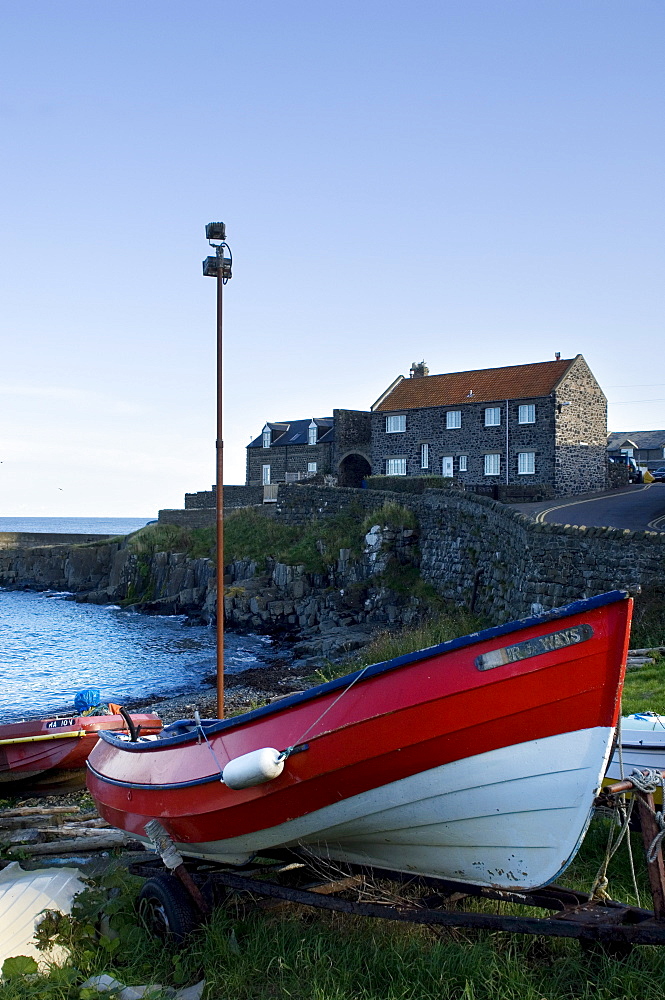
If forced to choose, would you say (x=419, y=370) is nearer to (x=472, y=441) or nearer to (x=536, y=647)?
(x=472, y=441)

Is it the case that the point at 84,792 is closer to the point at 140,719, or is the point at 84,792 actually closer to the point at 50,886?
the point at 140,719

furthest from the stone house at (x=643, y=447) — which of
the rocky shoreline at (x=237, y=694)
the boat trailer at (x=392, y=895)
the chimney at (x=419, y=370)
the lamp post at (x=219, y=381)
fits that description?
the boat trailer at (x=392, y=895)

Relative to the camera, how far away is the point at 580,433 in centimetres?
3747

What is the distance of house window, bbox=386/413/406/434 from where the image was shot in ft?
137

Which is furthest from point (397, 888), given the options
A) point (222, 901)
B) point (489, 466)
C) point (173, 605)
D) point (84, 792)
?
point (489, 466)

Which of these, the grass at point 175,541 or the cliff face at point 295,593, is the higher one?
the grass at point 175,541

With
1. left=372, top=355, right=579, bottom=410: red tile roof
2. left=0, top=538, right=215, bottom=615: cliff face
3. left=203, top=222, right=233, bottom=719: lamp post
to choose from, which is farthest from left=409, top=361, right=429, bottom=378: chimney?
left=203, top=222, right=233, bottom=719: lamp post

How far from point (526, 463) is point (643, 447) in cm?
3057

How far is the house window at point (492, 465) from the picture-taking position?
37.8 m

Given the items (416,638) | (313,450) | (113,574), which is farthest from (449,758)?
(313,450)

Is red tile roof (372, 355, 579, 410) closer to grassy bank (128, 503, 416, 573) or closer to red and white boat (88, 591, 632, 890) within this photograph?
grassy bank (128, 503, 416, 573)

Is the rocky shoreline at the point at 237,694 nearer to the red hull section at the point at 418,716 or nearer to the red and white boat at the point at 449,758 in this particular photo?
the red hull section at the point at 418,716

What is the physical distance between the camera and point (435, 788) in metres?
4.82

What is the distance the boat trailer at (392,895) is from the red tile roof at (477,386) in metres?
33.3
